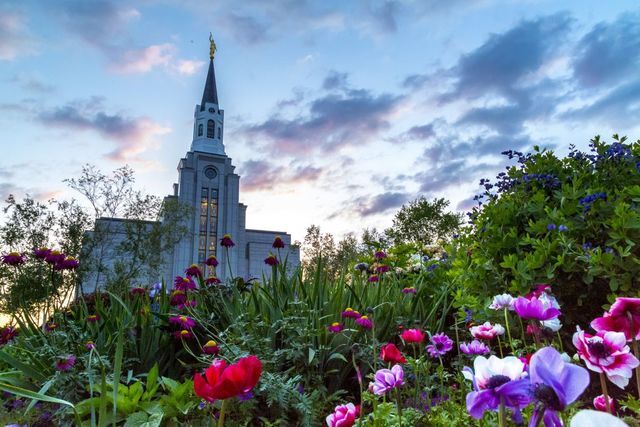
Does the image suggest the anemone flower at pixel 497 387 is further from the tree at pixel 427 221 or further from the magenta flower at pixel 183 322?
the tree at pixel 427 221

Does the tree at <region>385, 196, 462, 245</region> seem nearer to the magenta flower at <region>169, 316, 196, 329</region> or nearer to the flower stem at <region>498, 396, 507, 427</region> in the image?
the magenta flower at <region>169, 316, 196, 329</region>

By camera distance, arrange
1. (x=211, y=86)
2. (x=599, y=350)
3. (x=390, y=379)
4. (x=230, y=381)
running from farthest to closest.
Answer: (x=211, y=86)
(x=390, y=379)
(x=599, y=350)
(x=230, y=381)

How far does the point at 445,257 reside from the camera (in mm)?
5090

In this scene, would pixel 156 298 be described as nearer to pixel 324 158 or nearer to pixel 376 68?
pixel 376 68

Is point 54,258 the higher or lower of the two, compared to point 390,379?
higher

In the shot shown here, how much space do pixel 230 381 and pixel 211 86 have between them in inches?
2226

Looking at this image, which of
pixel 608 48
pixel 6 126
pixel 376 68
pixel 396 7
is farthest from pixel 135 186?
pixel 608 48

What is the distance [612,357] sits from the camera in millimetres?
1107

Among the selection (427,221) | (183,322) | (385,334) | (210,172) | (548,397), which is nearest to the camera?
(548,397)

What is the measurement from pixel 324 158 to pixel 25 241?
1344 cm

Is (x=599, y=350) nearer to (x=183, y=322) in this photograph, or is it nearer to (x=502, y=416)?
(x=502, y=416)

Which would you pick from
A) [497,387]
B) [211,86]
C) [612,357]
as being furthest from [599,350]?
[211,86]

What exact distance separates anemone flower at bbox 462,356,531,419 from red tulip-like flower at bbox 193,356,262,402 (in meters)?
0.53

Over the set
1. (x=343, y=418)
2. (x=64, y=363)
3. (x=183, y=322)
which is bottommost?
(x=343, y=418)
